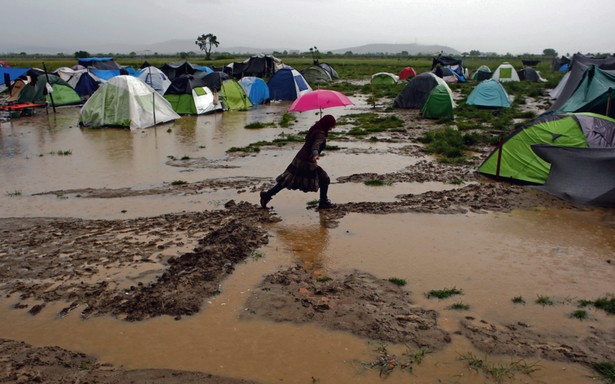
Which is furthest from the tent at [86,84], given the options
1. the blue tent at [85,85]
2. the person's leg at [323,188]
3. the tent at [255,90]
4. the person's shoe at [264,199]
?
the person's leg at [323,188]

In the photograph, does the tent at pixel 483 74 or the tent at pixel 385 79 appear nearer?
the tent at pixel 385 79

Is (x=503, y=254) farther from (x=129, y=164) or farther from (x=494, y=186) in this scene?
(x=129, y=164)

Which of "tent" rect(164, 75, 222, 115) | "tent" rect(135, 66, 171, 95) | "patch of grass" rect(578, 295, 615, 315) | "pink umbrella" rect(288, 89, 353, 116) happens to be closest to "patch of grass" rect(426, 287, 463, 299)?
"patch of grass" rect(578, 295, 615, 315)

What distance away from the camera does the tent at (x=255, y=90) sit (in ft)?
93.1

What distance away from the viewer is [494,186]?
10469 millimetres

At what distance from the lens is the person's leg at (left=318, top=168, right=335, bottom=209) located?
891 centimetres

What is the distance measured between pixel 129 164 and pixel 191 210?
5114mm

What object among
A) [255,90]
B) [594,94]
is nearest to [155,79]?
[255,90]

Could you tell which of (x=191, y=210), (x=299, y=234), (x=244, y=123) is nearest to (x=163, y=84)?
(x=244, y=123)

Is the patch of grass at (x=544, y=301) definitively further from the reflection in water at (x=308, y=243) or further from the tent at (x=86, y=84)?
the tent at (x=86, y=84)

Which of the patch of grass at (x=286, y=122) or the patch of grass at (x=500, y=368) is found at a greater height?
the patch of grass at (x=286, y=122)

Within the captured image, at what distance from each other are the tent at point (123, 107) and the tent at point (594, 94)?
16182 mm

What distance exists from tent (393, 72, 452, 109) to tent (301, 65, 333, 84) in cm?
1673

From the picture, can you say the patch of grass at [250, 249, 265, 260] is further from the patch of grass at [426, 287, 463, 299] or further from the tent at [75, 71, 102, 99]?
the tent at [75, 71, 102, 99]
